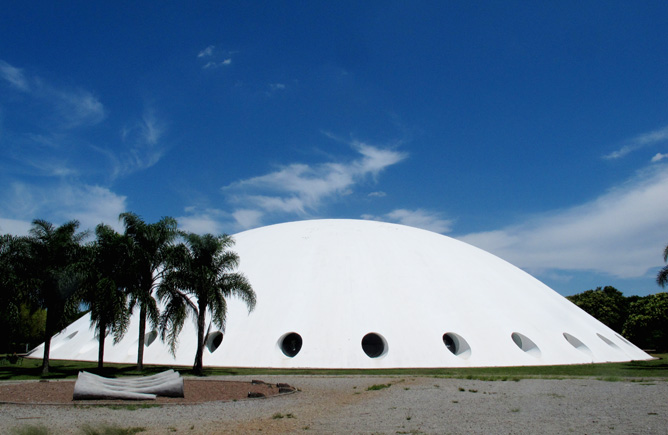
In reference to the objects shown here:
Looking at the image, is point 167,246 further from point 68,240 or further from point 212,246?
point 68,240

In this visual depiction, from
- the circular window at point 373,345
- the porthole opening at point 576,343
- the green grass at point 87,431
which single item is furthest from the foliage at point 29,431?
the porthole opening at point 576,343

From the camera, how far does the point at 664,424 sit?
30.9ft

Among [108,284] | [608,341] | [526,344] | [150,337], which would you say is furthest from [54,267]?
[608,341]

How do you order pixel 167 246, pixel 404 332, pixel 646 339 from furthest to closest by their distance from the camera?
pixel 646 339, pixel 404 332, pixel 167 246

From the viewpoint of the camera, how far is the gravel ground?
962 centimetres

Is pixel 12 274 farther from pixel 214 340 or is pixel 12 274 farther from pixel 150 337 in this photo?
pixel 214 340

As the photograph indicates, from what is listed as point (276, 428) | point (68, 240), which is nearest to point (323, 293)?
point (68, 240)

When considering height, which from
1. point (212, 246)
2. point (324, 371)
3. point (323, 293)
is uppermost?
point (212, 246)

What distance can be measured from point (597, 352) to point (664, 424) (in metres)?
23.1

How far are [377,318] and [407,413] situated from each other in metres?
16.2

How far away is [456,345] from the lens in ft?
90.8

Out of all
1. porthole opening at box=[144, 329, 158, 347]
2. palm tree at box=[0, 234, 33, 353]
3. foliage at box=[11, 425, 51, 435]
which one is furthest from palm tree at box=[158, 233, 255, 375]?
foliage at box=[11, 425, 51, 435]

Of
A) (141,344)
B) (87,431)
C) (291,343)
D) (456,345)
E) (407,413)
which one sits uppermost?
(141,344)

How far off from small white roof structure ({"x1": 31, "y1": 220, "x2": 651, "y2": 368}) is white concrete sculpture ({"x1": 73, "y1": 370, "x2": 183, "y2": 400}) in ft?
35.6
